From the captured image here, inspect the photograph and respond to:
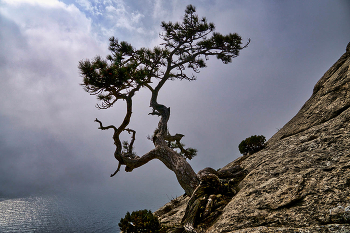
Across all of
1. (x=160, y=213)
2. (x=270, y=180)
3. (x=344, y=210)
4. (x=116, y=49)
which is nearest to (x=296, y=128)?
(x=270, y=180)

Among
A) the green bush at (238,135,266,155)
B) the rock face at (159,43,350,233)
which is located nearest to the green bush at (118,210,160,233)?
the rock face at (159,43,350,233)

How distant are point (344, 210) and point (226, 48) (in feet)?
30.9

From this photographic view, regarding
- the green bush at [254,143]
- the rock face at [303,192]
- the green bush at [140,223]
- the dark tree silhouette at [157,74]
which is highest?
the dark tree silhouette at [157,74]

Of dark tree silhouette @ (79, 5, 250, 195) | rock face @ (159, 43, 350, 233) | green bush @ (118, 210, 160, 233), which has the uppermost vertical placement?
dark tree silhouette @ (79, 5, 250, 195)

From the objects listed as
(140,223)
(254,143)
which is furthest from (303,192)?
(254,143)

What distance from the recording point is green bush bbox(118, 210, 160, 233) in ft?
14.4

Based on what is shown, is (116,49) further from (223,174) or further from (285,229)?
(285,229)

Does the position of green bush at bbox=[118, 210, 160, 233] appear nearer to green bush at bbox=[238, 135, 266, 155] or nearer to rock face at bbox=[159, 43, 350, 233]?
rock face at bbox=[159, 43, 350, 233]

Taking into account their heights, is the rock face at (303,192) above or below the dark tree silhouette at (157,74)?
below

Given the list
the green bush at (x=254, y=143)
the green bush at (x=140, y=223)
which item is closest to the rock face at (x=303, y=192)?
the green bush at (x=140, y=223)

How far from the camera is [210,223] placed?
3.72 meters

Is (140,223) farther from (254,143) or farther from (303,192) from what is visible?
(254,143)

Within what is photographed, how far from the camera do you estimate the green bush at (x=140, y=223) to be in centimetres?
438

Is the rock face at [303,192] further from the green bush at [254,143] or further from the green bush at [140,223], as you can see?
the green bush at [254,143]
